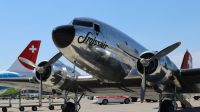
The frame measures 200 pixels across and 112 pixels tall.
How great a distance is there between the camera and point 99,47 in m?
15.1

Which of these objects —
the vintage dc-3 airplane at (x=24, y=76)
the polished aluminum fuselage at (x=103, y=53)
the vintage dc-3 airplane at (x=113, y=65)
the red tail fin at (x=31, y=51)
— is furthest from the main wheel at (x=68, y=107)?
the red tail fin at (x=31, y=51)

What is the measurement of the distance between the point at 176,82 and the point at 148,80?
2.07 meters

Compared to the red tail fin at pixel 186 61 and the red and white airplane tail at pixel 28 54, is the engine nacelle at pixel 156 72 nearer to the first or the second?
the red tail fin at pixel 186 61

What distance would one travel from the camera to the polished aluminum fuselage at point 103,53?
14728 millimetres

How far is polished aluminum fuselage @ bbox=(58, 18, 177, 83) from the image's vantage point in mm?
14728

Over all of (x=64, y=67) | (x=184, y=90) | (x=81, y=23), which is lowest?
(x=184, y=90)

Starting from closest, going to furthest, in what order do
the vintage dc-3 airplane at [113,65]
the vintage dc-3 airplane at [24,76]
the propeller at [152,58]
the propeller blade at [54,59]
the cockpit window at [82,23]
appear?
the vintage dc-3 airplane at [113,65] < the cockpit window at [82,23] < the propeller at [152,58] < the propeller blade at [54,59] < the vintage dc-3 airplane at [24,76]

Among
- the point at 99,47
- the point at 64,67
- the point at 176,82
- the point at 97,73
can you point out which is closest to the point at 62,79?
the point at 64,67

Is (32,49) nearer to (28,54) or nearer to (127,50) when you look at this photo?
(28,54)

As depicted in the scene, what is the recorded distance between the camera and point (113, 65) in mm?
15867

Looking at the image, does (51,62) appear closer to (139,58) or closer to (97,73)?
(97,73)

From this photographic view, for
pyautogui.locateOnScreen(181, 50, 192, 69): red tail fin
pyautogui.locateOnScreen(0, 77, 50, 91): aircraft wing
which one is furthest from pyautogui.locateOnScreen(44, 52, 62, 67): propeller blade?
pyautogui.locateOnScreen(181, 50, 192, 69): red tail fin

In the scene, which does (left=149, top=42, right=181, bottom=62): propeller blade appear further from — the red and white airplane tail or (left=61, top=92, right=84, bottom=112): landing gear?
the red and white airplane tail

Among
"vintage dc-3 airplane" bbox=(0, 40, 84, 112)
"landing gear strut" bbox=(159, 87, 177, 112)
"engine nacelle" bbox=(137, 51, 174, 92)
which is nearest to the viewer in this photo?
"engine nacelle" bbox=(137, 51, 174, 92)
